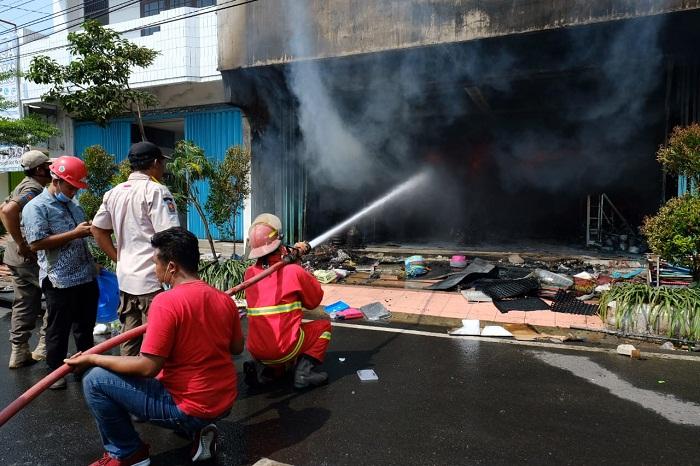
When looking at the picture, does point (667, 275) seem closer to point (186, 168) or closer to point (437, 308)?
point (437, 308)

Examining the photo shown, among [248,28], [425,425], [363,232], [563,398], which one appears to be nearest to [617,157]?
[363,232]

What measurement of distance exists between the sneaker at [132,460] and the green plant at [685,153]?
6.24 meters

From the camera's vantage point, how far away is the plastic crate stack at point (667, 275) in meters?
6.42

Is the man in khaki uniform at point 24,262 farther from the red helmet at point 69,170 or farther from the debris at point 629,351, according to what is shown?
the debris at point 629,351

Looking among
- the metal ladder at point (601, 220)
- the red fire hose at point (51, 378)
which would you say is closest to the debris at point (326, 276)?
the red fire hose at point (51, 378)

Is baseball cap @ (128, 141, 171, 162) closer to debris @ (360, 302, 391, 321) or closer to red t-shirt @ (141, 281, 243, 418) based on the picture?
red t-shirt @ (141, 281, 243, 418)

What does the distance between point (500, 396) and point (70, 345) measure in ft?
14.2

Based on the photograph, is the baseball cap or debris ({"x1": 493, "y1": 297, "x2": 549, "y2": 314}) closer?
the baseball cap

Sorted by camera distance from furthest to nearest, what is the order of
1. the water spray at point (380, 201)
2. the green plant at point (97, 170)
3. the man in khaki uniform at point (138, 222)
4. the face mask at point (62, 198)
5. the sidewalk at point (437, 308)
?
the water spray at point (380, 201) < the green plant at point (97, 170) < the sidewalk at point (437, 308) < the face mask at point (62, 198) < the man in khaki uniform at point (138, 222)

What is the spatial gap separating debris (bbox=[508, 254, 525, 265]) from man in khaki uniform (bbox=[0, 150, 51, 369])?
7618 mm

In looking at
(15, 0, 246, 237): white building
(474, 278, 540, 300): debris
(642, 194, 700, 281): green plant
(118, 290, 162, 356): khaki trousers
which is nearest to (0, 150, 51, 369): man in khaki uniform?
(118, 290, 162, 356): khaki trousers

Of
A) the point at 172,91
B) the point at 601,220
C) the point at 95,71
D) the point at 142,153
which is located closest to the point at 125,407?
the point at 142,153

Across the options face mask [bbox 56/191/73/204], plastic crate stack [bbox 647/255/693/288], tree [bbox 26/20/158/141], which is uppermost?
tree [bbox 26/20/158/141]

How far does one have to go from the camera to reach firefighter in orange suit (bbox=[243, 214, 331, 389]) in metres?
3.71
